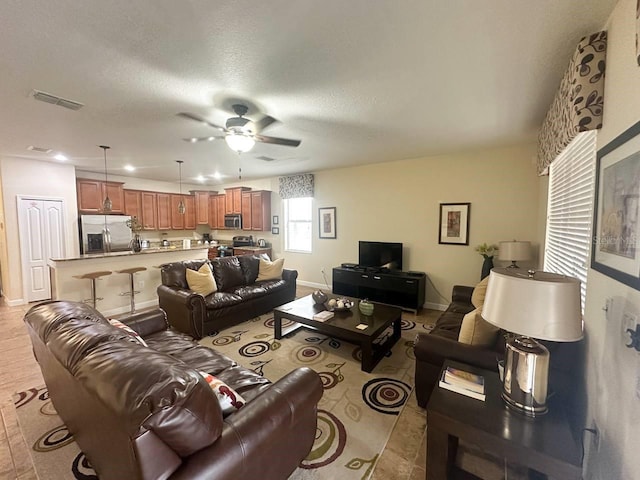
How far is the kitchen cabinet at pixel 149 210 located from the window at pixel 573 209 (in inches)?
300

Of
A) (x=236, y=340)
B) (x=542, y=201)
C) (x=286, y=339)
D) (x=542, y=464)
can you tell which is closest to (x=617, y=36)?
(x=542, y=464)

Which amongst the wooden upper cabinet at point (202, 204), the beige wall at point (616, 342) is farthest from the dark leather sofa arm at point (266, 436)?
the wooden upper cabinet at point (202, 204)

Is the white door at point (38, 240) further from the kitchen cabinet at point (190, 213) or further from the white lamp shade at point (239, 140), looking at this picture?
the white lamp shade at point (239, 140)

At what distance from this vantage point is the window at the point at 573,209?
1.78 meters

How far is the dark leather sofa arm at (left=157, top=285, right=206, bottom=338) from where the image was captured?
3295 mm

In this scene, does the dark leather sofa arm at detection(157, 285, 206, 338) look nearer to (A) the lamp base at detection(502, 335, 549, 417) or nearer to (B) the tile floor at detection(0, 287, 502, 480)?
→ (B) the tile floor at detection(0, 287, 502, 480)

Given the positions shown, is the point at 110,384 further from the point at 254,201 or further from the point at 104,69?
the point at 254,201

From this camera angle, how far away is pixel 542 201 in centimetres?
344

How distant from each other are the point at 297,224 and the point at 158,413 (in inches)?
219

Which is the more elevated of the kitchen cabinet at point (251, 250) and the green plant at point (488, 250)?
the green plant at point (488, 250)

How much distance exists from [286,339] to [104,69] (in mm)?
3053

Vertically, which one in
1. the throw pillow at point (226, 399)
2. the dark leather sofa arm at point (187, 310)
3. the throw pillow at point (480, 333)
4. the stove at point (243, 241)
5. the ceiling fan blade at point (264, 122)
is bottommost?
the dark leather sofa arm at point (187, 310)

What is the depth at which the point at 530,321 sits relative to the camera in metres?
1.17

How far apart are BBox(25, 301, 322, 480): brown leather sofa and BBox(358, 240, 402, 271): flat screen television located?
140 inches
